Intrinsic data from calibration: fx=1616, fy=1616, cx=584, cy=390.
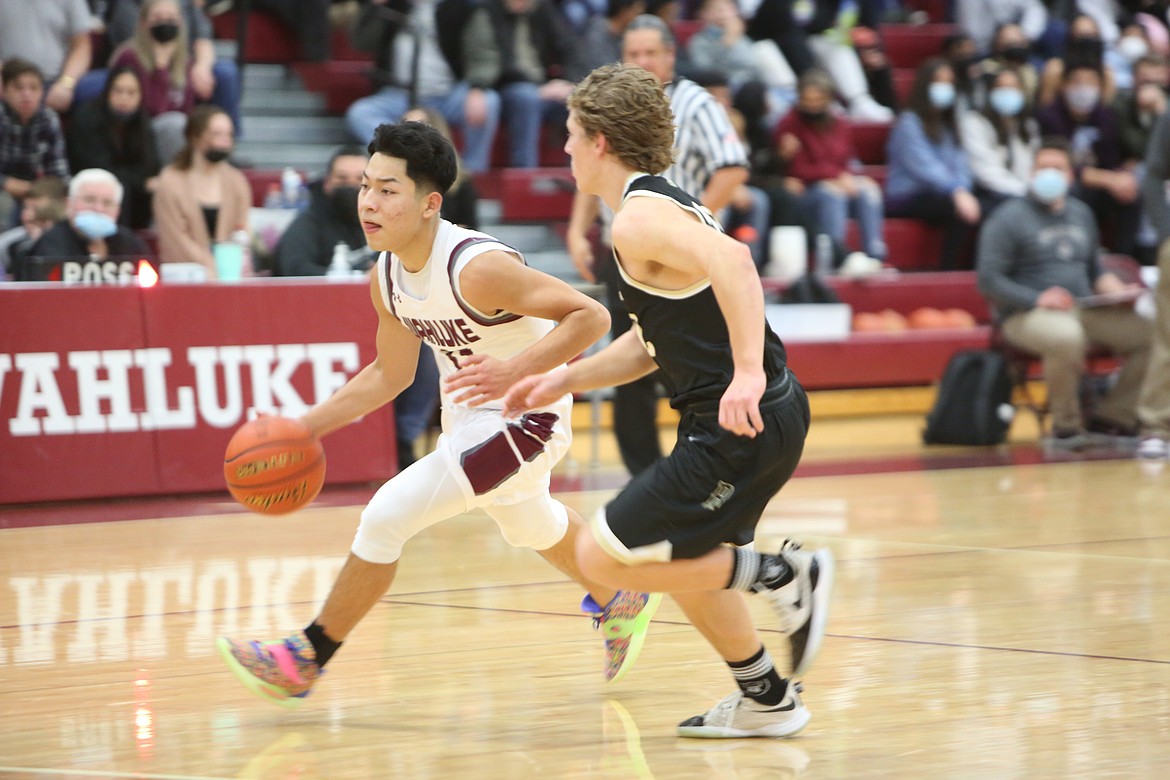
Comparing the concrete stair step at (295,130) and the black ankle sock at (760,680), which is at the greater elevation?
the black ankle sock at (760,680)

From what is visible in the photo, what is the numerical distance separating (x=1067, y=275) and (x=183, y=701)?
298 inches

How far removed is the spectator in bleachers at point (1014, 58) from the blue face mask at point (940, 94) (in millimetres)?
882

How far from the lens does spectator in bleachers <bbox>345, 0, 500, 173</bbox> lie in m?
11.1

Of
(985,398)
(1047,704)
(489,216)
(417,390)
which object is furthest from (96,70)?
(1047,704)

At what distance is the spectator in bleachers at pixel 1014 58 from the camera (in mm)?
13609

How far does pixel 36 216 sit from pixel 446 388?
18.4 ft

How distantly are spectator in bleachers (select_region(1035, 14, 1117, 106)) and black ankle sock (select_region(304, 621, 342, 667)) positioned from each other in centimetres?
1116

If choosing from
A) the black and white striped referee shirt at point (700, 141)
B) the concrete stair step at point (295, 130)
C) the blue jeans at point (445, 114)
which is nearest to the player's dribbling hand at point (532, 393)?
the black and white striped referee shirt at point (700, 141)

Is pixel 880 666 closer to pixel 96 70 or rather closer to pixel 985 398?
pixel 985 398

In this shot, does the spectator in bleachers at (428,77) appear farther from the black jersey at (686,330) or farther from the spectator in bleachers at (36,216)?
the black jersey at (686,330)

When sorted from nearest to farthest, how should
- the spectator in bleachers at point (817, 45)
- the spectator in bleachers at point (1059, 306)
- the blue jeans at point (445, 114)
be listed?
the spectator in bleachers at point (1059, 306) < the blue jeans at point (445, 114) < the spectator in bleachers at point (817, 45)

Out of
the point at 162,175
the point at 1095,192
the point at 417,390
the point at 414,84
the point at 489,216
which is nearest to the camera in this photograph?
the point at 417,390

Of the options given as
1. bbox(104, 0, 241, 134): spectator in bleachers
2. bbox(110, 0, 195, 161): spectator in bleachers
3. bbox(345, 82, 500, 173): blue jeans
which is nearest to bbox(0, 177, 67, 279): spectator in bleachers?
bbox(110, 0, 195, 161): spectator in bleachers

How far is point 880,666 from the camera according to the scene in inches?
167
